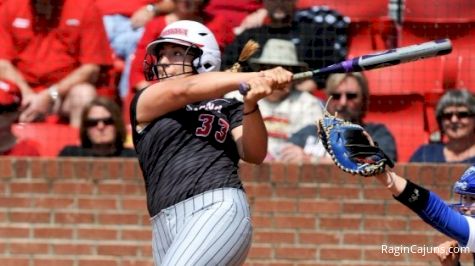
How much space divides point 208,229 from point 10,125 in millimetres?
3188

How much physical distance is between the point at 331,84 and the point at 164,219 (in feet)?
9.05

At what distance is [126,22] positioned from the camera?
7.69m

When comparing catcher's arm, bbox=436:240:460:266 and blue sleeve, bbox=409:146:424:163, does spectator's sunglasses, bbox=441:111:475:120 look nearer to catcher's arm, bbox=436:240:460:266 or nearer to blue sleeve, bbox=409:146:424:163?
blue sleeve, bbox=409:146:424:163

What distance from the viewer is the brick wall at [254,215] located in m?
7.36

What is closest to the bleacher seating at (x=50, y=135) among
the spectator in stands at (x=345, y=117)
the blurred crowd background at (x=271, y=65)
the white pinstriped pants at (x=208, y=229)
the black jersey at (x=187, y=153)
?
the blurred crowd background at (x=271, y=65)

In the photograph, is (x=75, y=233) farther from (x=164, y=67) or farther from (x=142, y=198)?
(x=164, y=67)

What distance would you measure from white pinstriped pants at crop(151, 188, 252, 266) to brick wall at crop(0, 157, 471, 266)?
254 cm

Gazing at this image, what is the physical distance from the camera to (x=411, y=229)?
7.36m

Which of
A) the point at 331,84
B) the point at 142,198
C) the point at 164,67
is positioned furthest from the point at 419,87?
the point at 164,67

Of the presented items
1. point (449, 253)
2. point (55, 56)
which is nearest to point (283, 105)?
point (55, 56)

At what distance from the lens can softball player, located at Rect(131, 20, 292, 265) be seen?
4.70 m

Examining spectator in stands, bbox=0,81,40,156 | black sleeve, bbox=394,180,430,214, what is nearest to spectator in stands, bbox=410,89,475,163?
spectator in stands, bbox=0,81,40,156

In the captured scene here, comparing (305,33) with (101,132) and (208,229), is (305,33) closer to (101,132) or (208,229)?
(101,132)

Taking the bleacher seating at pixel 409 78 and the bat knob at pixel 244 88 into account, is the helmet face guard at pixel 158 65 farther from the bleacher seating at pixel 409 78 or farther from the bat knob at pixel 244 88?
the bleacher seating at pixel 409 78
